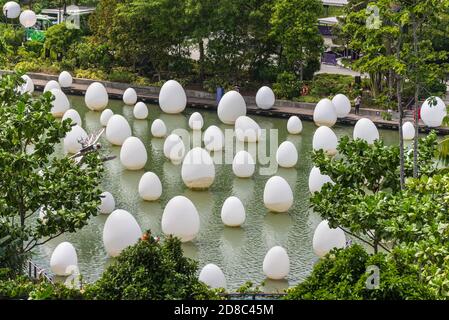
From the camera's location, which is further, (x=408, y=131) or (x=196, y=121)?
(x=196, y=121)

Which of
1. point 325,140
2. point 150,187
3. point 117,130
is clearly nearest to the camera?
point 150,187

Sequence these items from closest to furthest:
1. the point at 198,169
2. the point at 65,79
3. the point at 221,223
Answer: the point at 221,223 < the point at 198,169 < the point at 65,79

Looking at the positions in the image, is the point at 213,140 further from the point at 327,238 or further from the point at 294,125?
the point at 327,238

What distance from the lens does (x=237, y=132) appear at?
1607 inches

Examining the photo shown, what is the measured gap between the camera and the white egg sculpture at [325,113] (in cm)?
4378

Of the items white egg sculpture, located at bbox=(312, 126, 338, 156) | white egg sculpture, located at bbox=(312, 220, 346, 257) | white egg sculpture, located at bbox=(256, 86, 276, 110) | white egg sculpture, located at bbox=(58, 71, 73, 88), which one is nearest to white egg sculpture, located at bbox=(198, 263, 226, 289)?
white egg sculpture, located at bbox=(312, 220, 346, 257)

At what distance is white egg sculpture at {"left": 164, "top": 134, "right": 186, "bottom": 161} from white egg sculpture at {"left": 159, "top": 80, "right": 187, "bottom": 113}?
7.77m

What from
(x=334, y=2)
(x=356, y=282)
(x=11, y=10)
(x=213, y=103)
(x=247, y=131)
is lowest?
(x=213, y=103)

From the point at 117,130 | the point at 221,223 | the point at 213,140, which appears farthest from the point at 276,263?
the point at 117,130

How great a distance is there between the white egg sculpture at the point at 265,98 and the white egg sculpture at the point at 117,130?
8.59m

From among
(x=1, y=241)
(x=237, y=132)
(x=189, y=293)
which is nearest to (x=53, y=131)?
(x=1, y=241)

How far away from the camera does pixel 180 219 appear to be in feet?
99.0

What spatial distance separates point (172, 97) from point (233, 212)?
48.9ft

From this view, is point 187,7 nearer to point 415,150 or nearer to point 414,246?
point 415,150
